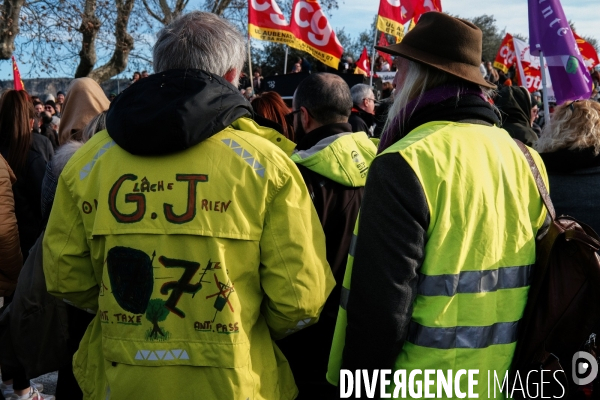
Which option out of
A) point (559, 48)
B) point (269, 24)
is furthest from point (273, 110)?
point (269, 24)

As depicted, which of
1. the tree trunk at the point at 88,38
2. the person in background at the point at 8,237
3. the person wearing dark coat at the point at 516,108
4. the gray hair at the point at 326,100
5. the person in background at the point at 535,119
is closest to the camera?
the gray hair at the point at 326,100

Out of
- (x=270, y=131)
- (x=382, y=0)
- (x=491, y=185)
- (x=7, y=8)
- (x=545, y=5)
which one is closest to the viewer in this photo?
(x=491, y=185)

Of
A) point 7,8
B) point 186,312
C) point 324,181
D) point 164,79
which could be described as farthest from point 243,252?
point 7,8

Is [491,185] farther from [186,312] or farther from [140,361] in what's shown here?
[140,361]

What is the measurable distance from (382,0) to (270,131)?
8.50 meters

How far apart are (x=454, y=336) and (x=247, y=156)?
0.79 meters

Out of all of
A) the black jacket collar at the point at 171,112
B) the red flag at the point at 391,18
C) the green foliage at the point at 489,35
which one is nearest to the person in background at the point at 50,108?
the red flag at the point at 391,18

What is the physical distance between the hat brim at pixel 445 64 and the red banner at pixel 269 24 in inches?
269

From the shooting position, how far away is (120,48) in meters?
17.8

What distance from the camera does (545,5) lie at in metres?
5.86

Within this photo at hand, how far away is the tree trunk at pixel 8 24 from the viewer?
13820 millimetres

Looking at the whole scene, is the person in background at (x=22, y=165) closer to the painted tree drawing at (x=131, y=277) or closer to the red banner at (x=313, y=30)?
the painted tree drawing at (x=131, y=277)

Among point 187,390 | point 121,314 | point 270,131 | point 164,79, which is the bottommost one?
point 187,390

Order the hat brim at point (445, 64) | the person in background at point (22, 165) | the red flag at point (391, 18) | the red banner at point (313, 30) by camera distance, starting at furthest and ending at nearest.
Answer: the red flag at point (391, 18) → the red banner at point (313, 30) → the person in background at point (22, 165) → the hat brim at point (445, 64)
